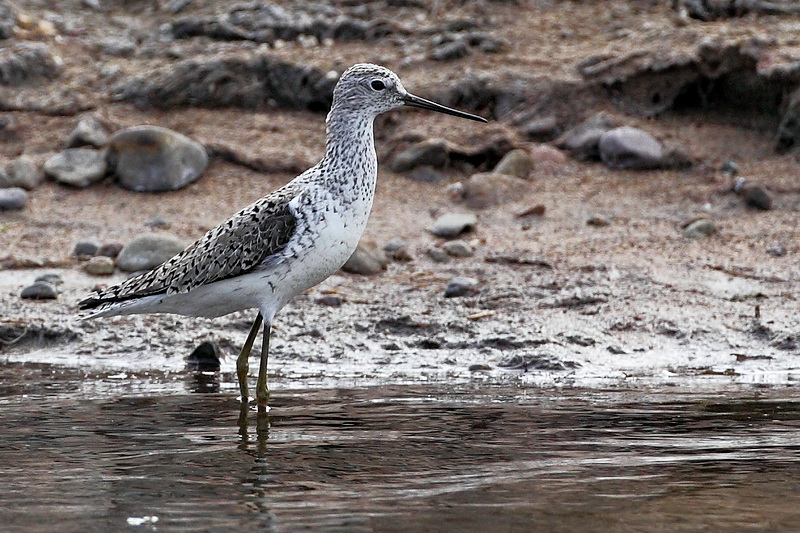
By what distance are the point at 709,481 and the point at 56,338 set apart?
5.25 metres

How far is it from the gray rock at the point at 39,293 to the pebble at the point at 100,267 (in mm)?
358

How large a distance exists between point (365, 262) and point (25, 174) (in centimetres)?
358

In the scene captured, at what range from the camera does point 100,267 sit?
978cm

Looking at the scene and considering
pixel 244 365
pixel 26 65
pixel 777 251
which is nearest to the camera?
pixel 244 365

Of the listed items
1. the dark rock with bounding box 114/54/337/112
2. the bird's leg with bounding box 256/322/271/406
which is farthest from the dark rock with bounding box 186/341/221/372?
the dark rock with bounding box 114/54/337/112

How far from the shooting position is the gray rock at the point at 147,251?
968 centimetres

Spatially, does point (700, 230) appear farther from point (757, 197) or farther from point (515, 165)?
point (515, 165)

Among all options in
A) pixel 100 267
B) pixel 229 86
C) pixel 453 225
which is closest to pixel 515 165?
pixel 453 225

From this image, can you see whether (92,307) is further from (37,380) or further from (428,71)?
(428,71)

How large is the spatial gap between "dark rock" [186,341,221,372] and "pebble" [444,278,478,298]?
1.87m

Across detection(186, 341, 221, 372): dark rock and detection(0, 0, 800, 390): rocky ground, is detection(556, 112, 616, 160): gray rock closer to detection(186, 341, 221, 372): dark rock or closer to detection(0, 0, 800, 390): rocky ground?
detection(0, 0, 800, 390): rocky ground

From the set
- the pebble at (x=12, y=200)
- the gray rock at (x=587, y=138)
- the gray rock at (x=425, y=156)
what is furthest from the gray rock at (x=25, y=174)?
the gray rock at (x=587, y=138)

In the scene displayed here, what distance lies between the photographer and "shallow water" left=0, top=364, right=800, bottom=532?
503cm

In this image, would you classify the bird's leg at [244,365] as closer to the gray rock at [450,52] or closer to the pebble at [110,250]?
the pebble at [110,250]
